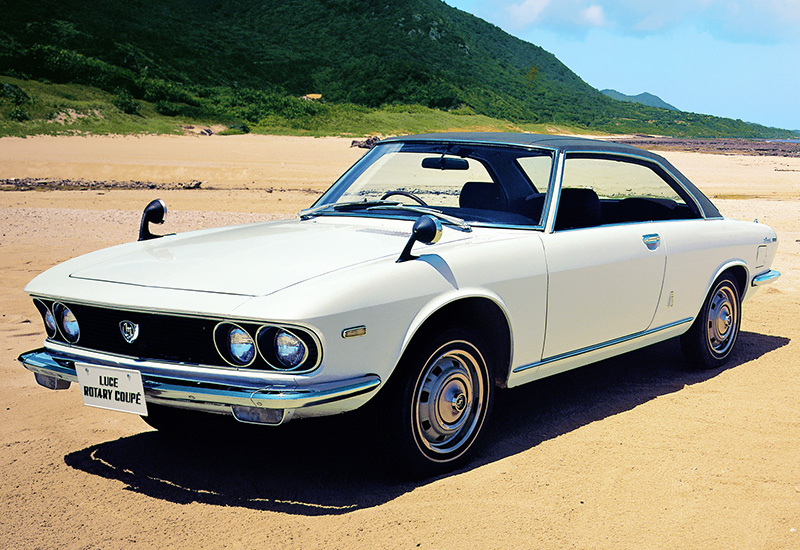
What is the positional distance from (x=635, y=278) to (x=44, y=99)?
37.5 m

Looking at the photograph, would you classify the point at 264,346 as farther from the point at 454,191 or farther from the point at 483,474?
the point at 454,191

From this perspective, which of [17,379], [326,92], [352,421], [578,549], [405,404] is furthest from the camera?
[326,92]

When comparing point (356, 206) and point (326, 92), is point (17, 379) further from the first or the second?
point (326, 92)

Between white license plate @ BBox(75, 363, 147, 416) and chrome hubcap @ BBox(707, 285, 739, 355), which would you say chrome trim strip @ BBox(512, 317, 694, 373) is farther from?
white license plate @ BBox(75, 363, 147, 416)

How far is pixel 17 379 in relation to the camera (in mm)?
5375

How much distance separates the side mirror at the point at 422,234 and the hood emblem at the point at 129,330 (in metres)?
1.16

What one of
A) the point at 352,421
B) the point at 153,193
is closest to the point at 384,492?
the point at 352,421

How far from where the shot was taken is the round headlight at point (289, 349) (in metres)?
3.30

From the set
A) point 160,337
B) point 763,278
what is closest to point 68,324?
point 160,337

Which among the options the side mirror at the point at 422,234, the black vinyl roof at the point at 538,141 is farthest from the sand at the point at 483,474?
the black vinyl roof at the point at 538,141

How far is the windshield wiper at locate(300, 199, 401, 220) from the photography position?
4739 mm

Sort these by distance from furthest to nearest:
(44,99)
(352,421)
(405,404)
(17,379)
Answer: (44,99), (17,379), (352,421), (405,404)

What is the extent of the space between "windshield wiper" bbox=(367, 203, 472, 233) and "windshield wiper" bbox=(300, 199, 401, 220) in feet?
0.07

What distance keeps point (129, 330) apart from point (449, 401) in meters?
1.46
